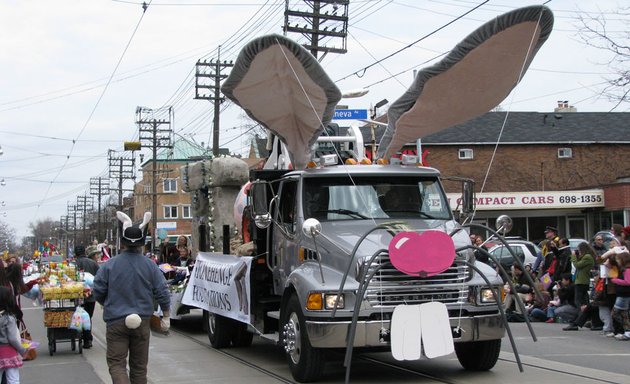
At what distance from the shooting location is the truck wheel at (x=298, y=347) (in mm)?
8930

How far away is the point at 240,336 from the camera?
42.2ft

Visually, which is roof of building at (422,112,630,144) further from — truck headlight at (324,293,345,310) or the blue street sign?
truck headlight at (324,293,345,310)

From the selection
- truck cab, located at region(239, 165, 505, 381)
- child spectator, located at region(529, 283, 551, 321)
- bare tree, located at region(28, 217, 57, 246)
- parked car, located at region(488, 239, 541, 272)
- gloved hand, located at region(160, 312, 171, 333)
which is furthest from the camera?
bare tree, located at region(28, 217, 57, 246)

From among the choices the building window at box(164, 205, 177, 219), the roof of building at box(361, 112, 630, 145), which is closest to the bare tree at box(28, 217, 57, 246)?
the building window at box(164, 205, 177, 219)

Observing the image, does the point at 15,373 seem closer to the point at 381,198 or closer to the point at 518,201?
the point at 381,198

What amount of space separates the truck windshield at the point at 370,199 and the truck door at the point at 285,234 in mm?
322

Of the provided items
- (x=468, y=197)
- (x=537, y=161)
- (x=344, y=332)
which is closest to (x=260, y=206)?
(x=344, y=332)

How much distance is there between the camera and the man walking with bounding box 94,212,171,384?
24.3 feet

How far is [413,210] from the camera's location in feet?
33.2

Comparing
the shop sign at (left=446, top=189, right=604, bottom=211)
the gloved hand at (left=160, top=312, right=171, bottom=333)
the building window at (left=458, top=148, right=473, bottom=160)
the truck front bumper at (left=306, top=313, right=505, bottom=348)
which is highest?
the building window at (left=458, top=148, right=473, bottom=160)

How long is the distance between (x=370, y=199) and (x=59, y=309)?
599cm

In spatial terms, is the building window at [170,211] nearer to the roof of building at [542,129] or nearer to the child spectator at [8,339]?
the roof of building at [542,129]

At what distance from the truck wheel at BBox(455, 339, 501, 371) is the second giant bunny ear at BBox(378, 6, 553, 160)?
2.90 m

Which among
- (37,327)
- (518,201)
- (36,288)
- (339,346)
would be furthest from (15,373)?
(518,201)
